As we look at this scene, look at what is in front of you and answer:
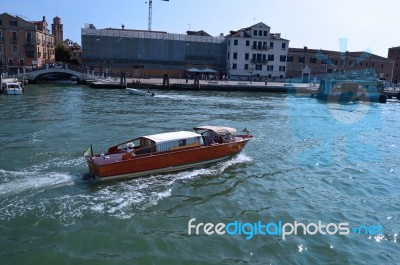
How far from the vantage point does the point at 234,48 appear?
76.6 meters

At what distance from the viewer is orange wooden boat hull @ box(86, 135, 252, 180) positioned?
47.2 feet

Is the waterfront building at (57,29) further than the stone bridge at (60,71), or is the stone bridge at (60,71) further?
the waterfront building at (57,29)

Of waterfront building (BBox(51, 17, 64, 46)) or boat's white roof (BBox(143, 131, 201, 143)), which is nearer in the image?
boat's white roof (BBox(143, 131, 201, 143))

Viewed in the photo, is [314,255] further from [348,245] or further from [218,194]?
A: [218,194]

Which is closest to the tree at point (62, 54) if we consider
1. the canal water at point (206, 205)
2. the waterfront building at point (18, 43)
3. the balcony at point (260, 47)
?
the waterfront building at point (18, 43)

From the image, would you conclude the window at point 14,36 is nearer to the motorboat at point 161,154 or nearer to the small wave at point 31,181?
the small wave at point 31,181

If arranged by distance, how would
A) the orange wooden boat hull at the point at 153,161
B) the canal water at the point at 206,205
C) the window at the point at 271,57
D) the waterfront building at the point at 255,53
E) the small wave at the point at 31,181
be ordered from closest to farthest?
the canal water at the point at 206,205 < the small wave at the point at 31,181 < the orange wooden boat hull at the point at 153,161 < the waterfront building at the point at 255,53 < the window at the point at 271,57

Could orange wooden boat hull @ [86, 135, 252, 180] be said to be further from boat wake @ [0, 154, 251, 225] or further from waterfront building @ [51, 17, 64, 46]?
waterfront building @ [51, 17, 64, 46]

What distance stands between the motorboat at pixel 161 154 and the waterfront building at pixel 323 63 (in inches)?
2668

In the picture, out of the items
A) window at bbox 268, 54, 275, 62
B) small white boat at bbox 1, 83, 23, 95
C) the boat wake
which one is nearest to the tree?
small white boat at bbox 1, 83, 23, 95

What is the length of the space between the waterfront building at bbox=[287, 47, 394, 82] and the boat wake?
72.0 m

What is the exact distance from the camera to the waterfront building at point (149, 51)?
7306 cm

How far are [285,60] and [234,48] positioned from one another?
11.5 meters

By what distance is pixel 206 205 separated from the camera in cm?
1296
